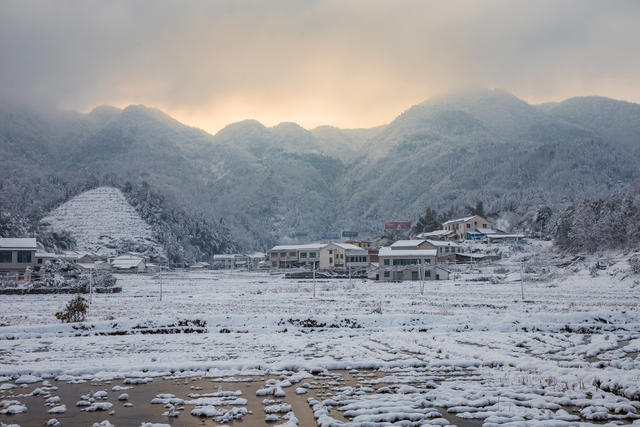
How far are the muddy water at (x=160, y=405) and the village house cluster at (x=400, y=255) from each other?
174ft

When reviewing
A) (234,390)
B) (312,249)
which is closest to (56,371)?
(234,390)

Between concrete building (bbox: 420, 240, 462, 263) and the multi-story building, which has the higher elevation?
concrete building (bbox: 420, 240, 462, 263)

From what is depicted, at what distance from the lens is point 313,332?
22.0 m

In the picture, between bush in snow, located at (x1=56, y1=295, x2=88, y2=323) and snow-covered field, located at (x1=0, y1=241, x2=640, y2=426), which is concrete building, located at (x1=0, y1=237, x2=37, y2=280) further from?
bush in snow, located at (x1=56, y1=295, x2=88, y2=323)

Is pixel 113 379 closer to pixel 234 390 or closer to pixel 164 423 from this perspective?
pixel 234 390

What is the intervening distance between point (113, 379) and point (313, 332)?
998 centimetres

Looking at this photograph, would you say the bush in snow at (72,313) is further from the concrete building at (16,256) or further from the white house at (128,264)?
the white house at (128,264)

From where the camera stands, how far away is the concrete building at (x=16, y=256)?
70188mm

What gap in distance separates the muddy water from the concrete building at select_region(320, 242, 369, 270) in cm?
8703

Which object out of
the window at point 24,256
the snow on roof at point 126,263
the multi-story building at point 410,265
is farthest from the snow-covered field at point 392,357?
Answer: the snow on roof at point 126,263

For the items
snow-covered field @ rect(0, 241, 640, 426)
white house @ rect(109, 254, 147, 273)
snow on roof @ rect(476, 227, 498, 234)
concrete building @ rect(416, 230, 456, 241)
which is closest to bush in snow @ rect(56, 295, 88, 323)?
snow-covered field @ rect(0, 241, 640, 426)

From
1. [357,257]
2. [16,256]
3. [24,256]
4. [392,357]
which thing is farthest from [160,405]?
[357,257]

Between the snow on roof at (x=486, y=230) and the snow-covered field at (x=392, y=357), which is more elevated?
the snow on roof at (x=486, y=230)

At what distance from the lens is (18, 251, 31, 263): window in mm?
71000
